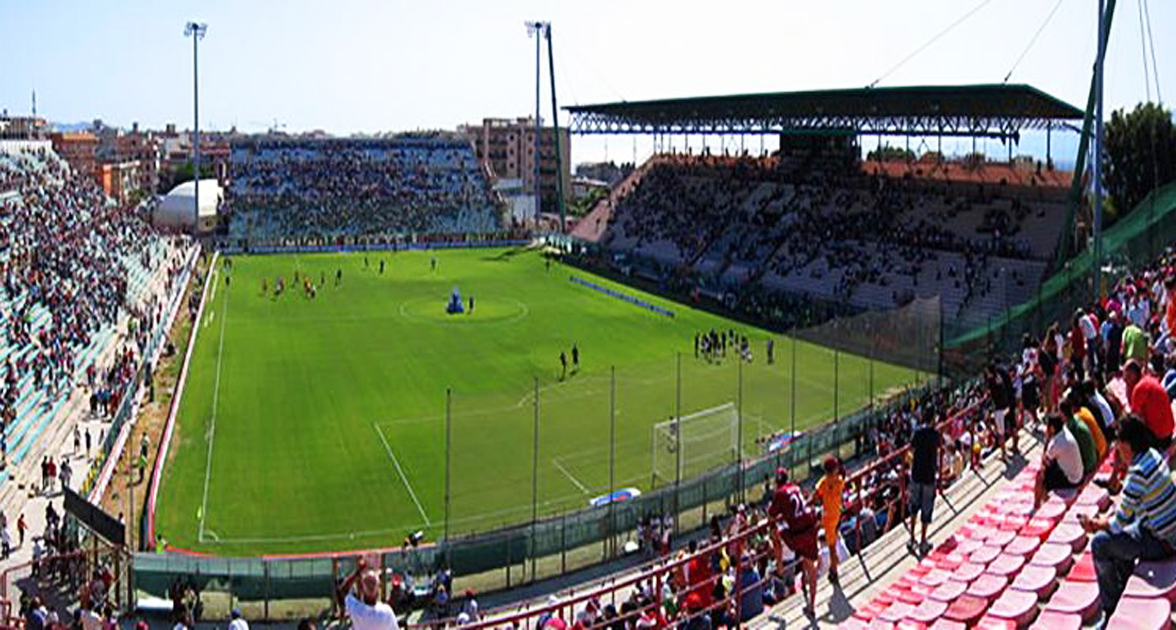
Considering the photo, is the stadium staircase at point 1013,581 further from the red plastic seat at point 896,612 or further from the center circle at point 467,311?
the center circle at point 467,311

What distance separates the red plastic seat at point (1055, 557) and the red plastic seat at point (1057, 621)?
1.17m

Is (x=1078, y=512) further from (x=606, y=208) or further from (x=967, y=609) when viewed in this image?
(x=606, y=208)

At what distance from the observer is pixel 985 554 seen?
10422 mm

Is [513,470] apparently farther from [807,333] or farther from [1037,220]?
[1037,220]

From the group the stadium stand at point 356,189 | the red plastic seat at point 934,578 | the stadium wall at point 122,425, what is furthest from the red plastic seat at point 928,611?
the stadium stand at point 356,189

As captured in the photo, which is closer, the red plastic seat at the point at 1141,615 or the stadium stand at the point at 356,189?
the red plastic seat at the point at 1141,615

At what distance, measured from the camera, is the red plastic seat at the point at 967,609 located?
8.78 meters

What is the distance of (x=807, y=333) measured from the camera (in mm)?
36312

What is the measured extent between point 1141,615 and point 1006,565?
8.77 ft

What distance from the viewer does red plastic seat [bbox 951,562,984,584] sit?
9.73 metres

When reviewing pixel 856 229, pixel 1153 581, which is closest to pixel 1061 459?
pixel 1153 581

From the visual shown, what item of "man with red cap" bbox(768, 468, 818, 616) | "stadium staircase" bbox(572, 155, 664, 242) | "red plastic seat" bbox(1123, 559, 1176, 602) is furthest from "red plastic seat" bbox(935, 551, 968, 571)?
"stadium staircase" bbox(572, 155, 664, 242)

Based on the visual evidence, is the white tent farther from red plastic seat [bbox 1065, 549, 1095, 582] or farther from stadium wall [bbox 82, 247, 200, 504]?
red plastic seat [bbox 1065, 549, 1095, 582]

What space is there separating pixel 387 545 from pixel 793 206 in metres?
49.0
